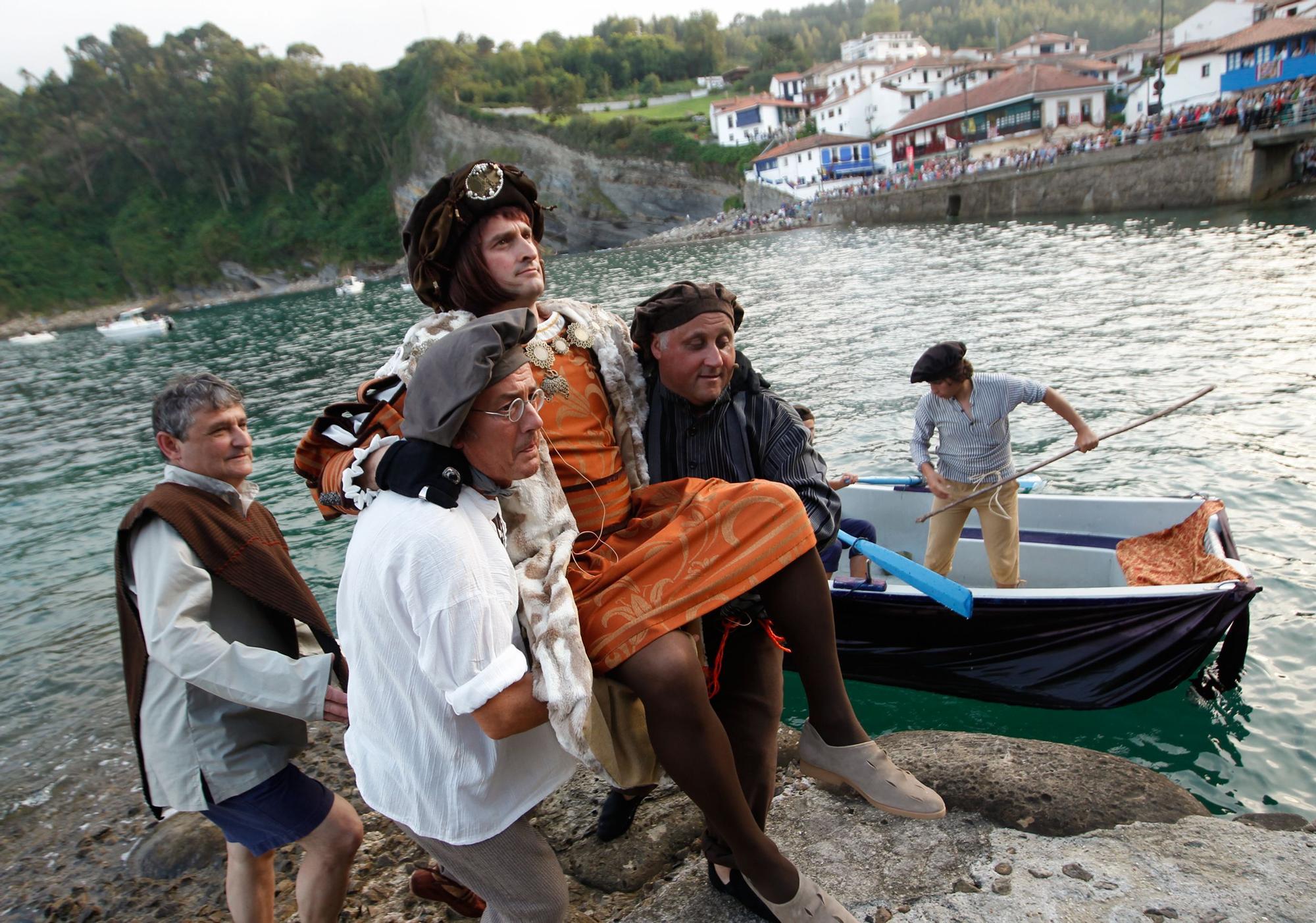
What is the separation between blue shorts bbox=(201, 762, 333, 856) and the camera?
2.49m

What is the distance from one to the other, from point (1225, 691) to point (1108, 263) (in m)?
21.3

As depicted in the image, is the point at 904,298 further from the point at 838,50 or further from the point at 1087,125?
the point at 838,50

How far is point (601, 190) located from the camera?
7281cm

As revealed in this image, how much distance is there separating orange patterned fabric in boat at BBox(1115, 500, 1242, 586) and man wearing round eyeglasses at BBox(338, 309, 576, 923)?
496 cm

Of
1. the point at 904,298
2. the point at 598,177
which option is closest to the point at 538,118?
the point at 598,177

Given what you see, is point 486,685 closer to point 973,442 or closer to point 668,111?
point 973,442

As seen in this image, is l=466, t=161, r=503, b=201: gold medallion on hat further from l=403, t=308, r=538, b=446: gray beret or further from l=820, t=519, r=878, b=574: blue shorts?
l=820, t=519, r=878, b=574: blue shorts

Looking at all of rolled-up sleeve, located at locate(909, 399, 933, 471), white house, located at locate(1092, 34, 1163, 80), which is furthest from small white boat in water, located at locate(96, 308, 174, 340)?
white house, located at locate(1092, 34, 1163, 80)

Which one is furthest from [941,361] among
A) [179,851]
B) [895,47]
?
[895,47]

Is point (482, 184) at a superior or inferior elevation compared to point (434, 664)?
superior

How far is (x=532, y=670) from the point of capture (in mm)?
1880

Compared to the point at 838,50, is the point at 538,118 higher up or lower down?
lower down

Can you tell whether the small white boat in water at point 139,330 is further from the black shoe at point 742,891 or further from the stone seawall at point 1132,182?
the black shoe at point 742,891

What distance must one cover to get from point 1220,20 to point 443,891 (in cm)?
7694
